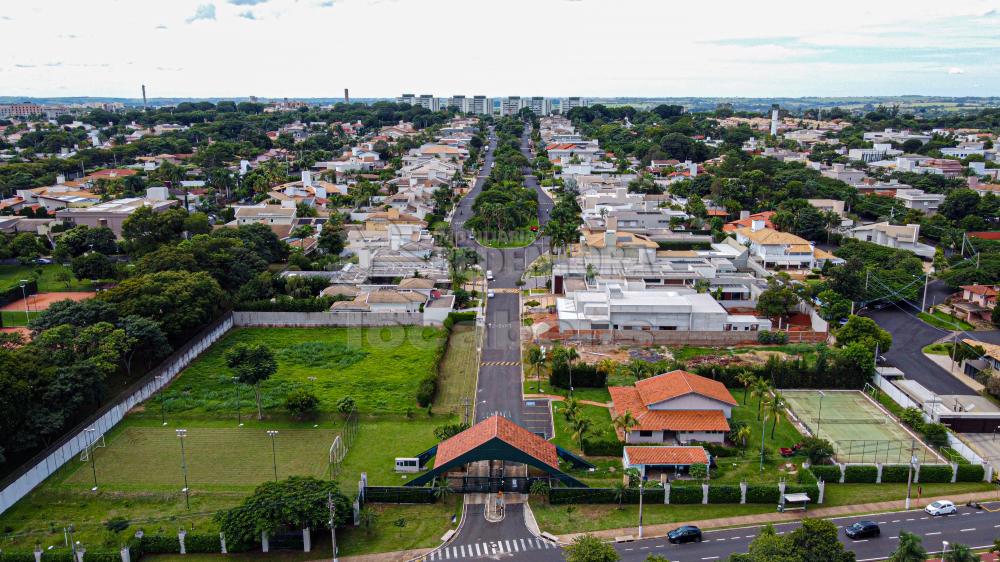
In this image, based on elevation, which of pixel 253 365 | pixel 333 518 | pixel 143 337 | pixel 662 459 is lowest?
pixel 662 459

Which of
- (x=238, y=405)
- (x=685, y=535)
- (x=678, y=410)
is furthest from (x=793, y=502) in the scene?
(x=238, y=405)

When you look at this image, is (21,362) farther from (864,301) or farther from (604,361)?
(864,301)

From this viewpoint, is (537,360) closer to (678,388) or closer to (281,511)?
(678,388)

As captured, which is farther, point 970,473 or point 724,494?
point 970,473

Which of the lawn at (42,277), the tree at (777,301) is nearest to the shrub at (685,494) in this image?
the tree at (777,301)

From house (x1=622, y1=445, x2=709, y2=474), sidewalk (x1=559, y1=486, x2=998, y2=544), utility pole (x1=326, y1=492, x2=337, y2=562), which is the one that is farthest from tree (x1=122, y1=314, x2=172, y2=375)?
house (x1=622, y1=445, x2=709, y2=474)

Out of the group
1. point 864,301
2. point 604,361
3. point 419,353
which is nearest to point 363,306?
point 419,353

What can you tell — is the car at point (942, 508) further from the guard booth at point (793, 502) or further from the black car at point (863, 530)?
the guard booth at point (793, 502)
